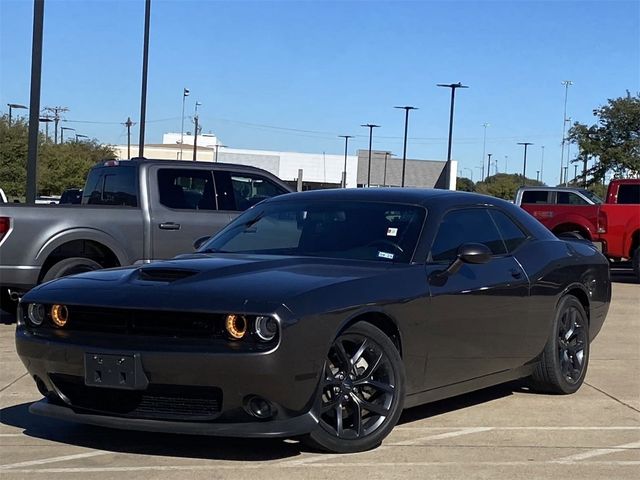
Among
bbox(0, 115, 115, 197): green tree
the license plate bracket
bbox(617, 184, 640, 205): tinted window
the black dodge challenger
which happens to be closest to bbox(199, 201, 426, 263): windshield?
the black dodge challenger

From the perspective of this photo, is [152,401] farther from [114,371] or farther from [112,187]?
[112,187]

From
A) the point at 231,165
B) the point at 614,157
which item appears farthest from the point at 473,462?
the point at 614,157

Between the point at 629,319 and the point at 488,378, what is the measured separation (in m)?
6.29

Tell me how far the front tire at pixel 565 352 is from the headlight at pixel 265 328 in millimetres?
2925

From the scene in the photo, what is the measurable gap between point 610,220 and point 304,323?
14.3 metres

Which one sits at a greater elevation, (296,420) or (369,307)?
(369,307)

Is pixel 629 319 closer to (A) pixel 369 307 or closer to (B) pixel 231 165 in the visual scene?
(B) pixel 231 165

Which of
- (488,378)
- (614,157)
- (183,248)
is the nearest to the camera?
(488,378)

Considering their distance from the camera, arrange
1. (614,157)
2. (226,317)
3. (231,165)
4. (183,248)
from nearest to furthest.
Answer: (226,317) → (183,248) → (231,165) → (614,157)

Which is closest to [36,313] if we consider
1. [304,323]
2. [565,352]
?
[304,323]

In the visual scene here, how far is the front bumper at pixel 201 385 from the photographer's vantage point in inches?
182

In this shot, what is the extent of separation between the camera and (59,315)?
16.9 feet

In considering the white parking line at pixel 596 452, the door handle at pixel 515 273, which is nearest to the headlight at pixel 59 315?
the white parking line at pixel 596 452

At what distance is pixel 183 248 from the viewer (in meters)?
10.5
